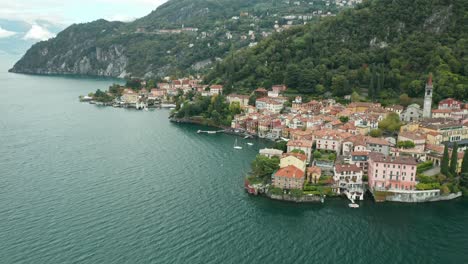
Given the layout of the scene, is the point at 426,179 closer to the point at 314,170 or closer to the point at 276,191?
the point at 314,170

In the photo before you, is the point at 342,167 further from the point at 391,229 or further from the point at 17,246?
the point at 17,246

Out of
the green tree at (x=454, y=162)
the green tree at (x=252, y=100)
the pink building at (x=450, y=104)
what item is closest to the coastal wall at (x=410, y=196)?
the green tree at (x=454, y=162)

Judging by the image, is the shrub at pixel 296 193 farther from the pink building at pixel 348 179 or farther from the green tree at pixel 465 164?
the green tree at pixel 465 164

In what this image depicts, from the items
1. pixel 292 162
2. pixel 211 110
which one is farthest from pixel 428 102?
pixel 211 110

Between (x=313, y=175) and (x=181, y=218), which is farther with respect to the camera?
(x=313, y=175)

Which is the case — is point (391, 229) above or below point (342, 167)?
below

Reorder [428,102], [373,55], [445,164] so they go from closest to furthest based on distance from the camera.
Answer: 1. [445,164]
2. [428,102]
3. [373,55]

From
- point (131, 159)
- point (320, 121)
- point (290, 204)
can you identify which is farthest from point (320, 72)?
point (290, 204)
